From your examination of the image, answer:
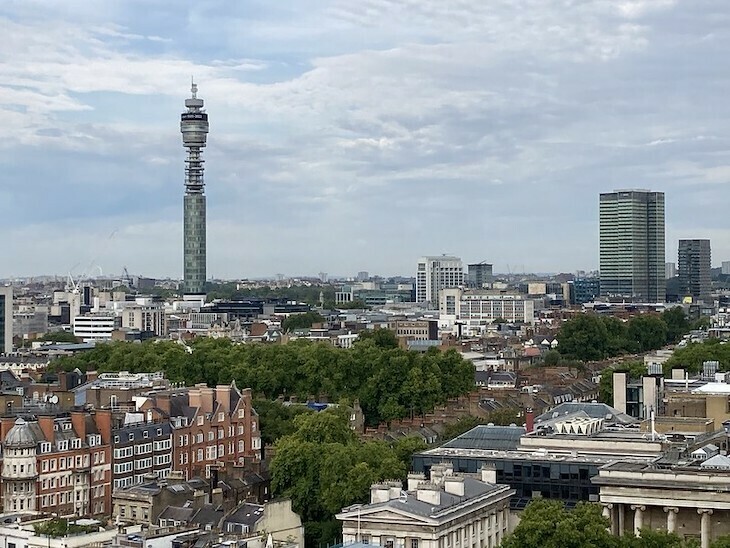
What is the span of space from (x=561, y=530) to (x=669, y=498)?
11538mm

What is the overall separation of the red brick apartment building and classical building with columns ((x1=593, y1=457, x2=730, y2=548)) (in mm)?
31738

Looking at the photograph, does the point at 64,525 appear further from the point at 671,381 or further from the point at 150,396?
the point at 671,381

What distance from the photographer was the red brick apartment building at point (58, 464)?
8325 cm

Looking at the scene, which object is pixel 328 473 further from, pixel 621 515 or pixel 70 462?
pixel 621 515

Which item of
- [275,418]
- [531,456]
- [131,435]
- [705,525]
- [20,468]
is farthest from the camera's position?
[275,418]

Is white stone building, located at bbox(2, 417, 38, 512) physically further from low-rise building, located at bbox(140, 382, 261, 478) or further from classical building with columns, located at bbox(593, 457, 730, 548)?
classical building with columns, located at bbox(593, 457, 730, 548)

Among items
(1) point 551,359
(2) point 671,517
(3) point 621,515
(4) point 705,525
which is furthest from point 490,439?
(1) point 551,359

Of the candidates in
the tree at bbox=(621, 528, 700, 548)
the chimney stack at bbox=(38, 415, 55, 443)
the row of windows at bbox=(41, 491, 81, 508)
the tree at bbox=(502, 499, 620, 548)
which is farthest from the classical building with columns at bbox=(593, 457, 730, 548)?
the chimney stack at bbox=(38, 415, 55, 443)

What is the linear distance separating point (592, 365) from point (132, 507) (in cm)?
11471

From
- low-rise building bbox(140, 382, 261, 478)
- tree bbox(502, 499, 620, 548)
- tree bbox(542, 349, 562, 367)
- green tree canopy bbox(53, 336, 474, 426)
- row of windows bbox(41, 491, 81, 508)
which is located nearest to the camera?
tree bbox(502, 499, 620, 548)

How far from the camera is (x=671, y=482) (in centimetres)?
6825

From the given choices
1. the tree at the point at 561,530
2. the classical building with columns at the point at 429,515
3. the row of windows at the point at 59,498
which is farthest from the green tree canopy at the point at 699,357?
the tree at the point at 561,530

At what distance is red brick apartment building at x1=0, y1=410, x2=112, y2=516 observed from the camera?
3278 inches

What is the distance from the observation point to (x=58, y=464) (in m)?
85.6
